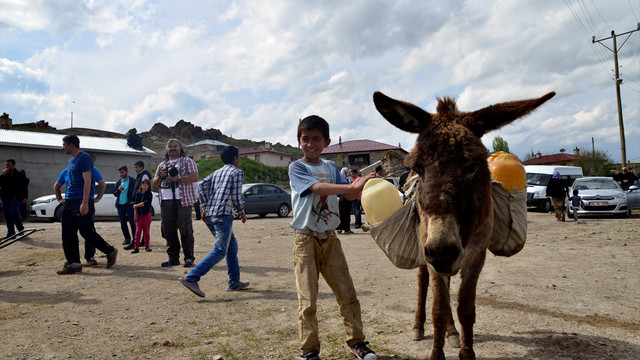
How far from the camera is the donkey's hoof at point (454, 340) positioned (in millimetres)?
3535

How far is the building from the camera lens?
2028cm

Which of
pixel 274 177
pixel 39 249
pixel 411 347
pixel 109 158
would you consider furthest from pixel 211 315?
pixel 274 177

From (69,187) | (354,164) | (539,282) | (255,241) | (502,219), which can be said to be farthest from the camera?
(354,164)

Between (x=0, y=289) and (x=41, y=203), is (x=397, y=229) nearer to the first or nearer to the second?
(x=0, y=289)

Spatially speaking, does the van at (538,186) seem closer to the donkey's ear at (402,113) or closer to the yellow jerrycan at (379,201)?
the yellow jerrycan at (379,201)

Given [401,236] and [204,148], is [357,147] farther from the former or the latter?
[401,236]

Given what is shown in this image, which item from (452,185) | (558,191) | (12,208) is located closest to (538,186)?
(558,191)

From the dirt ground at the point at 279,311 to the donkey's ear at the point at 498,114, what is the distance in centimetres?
189

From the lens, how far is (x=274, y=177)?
35094 millimetres

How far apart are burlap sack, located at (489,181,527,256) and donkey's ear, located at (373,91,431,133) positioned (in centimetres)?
99

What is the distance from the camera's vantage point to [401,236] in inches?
119

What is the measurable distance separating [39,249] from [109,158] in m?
16.0

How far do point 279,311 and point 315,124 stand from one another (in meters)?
2.39

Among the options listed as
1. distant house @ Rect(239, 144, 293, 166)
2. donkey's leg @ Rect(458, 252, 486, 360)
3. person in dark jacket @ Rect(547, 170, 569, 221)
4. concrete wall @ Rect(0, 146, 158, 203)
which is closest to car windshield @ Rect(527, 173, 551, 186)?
person in dark jacket @ Rect(547, 170, 569, 221)
